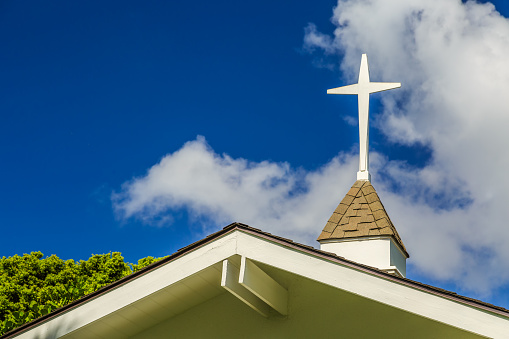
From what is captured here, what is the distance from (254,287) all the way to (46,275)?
20613 millimetres

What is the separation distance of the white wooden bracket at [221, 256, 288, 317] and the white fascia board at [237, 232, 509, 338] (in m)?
0.24

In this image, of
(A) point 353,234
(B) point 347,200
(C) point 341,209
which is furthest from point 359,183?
(A) point 353,234

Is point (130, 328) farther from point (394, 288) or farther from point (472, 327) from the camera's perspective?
point (472, 327)

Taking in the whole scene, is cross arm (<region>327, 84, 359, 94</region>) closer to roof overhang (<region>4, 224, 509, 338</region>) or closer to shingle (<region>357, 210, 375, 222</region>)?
shingle (<region>357, 210, 375, 222</region>)

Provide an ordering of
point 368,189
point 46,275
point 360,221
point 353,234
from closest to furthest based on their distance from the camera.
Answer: point 353,234
point 360,221
point 368,189
point 46,275

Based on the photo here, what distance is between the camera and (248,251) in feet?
24.0

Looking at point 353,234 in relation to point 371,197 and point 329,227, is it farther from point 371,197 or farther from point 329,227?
point 371,197

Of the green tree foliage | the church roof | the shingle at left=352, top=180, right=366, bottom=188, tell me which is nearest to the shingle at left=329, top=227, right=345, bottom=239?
the church roof

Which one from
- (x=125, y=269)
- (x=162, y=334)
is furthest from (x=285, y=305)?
(x=125, y=269)

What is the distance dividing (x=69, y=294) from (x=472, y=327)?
16969 mm

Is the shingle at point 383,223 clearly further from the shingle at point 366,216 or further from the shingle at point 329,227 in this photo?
the shingle at point 329,227

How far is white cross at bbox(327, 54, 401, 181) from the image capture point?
10477 mm

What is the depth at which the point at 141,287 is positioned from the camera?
755 cm

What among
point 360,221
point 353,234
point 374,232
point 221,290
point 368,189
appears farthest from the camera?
point 368,189
